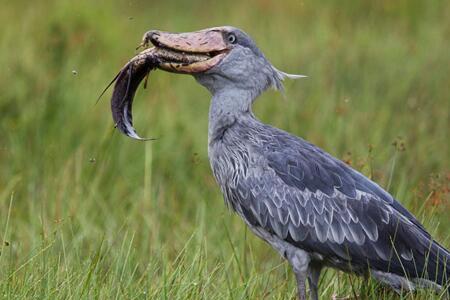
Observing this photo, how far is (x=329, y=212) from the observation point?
580 centimetres

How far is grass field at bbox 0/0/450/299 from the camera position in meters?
5.93

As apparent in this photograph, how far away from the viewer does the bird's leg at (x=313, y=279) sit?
232 inches

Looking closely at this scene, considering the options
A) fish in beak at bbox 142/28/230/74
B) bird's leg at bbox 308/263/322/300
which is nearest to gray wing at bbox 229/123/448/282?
bird's leg at bbox 308/263/322/300

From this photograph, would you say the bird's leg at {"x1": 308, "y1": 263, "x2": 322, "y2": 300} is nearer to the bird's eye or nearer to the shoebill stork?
the shoebill stork

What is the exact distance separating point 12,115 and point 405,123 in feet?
9.47

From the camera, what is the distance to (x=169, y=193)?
8227mm

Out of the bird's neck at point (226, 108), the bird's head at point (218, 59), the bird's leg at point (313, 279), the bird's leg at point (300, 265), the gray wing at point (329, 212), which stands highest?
the bird's head at point (218, 59)

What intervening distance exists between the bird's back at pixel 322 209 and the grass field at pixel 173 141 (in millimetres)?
201

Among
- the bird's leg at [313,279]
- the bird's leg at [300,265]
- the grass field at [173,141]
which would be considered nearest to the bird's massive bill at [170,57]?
the grass field at [173,141]

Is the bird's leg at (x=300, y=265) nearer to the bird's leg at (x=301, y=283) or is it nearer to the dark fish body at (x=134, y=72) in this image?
the bird's leg at (x=301, y=283)

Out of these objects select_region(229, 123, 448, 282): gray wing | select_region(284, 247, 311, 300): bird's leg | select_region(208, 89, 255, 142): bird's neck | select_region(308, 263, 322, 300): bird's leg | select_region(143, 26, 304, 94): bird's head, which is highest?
select_region(143, 26, 304, 94): bird's head

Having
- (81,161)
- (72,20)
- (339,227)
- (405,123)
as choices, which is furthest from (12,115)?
(339,227)

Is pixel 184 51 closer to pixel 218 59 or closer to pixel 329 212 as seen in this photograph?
pixel 218 59

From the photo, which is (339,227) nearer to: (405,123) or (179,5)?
(405,123)
